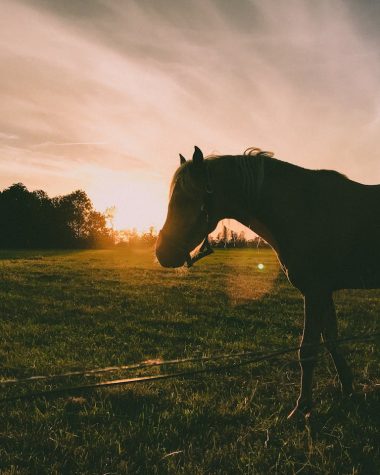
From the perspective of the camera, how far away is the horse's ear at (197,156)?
3395 millimetres

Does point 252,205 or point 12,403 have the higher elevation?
point 252,205

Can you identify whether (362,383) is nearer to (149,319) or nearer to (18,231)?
(149,319)

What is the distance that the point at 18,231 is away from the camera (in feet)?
250

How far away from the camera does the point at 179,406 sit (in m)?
4.12

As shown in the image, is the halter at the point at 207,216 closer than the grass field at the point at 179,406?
No

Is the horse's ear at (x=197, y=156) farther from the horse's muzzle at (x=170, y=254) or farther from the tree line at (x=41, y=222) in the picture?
the tree line at (x=41, y=222)

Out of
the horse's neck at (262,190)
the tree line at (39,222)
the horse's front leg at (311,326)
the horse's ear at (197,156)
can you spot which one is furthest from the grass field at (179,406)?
the tree line at (39,222)

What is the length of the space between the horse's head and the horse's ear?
23mm

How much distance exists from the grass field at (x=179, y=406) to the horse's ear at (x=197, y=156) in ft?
8.02

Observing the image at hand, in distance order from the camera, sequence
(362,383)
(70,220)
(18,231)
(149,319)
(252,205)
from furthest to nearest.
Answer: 1. (70,220)
2. (18,231)
3. (149,319)
4. (362,383)
5. (252,205)

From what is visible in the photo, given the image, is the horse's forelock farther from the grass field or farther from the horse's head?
the grass field

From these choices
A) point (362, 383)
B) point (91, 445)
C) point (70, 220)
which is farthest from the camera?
point (70, 220)

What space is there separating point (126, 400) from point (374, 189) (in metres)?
3.49

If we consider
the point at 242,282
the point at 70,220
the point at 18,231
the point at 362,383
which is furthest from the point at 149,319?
the point at 70,220
